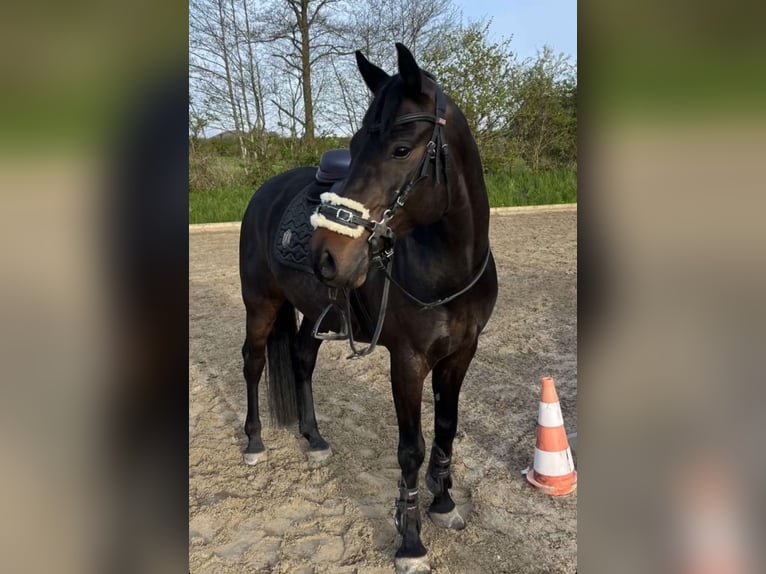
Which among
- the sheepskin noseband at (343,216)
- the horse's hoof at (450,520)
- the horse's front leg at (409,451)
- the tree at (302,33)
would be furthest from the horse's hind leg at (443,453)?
the tree at (302,33)

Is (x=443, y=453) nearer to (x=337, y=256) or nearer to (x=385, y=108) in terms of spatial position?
(x=337, y=256)

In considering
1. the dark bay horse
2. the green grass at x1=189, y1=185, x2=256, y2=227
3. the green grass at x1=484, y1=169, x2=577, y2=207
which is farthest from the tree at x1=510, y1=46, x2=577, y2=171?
the dark bay horse

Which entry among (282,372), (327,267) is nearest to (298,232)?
(282,372)

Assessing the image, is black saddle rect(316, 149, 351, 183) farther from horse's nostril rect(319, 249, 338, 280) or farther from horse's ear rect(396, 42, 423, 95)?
horse's nostril rect(319, 249, 338, 280)

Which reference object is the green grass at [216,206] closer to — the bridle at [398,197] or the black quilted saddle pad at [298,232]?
the black quilted saddle pad at [298,232]

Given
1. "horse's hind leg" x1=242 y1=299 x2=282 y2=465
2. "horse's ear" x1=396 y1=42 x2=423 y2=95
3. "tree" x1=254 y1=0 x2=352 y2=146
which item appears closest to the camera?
"horse's ear" x1=396 y1=42 x2=423 y2=95

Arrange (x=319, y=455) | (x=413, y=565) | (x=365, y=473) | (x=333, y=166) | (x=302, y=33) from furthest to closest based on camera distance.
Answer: (x=302, y=33) < (x=319, y=455) < (x=365, y=473) < (x=333, y=166) < (x=413, y=565)

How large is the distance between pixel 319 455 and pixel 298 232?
1284mm

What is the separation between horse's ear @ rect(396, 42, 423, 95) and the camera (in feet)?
4.92

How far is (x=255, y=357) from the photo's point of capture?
324 centimetres

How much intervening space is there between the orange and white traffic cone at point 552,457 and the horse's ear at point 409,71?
171 centimetres

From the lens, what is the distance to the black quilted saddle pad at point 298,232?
2648mm
